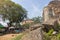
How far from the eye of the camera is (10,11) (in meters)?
35.8

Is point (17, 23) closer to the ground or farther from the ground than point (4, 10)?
closer to the ground

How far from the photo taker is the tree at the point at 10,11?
3556 centimetres

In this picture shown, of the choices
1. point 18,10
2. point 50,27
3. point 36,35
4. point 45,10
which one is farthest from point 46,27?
point 18,10

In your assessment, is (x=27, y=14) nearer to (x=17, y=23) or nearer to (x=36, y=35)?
(x=17, y=23)

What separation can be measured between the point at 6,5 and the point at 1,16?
2381 millimetres

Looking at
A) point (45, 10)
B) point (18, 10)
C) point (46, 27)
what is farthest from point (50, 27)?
point (18, 10)

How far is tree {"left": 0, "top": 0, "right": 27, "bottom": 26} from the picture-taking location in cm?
3556

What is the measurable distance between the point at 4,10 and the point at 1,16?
5.37ft

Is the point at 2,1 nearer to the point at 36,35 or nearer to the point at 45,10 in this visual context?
the point at 45,10

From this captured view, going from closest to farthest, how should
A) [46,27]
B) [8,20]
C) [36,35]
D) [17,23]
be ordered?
1. [36,35]
2. [46,27]
3. [8,20]
4. [17,23]

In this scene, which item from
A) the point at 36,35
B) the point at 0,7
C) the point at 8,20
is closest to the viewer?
the point at 36,35

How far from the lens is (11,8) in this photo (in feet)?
118

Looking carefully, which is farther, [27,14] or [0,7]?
[27,14]

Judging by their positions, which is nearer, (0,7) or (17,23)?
(0,7)
